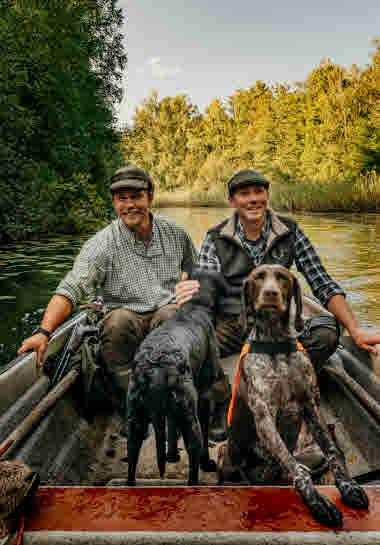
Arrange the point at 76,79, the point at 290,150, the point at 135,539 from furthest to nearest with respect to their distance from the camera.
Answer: the point at 290,150, the point at 76,79, the point at 135,539

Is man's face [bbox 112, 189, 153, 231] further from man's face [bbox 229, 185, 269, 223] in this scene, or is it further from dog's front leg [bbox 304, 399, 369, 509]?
dog's front leg [bbox 304, 399, 369, 509]

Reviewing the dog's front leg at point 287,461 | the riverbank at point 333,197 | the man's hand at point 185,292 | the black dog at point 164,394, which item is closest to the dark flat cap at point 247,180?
the man's hand at point 185,292

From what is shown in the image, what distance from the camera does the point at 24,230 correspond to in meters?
13.0

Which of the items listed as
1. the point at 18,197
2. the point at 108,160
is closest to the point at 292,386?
the point at 18,197

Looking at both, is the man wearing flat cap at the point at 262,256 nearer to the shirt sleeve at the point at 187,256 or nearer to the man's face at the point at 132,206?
the shirt sleeve at the point at 187,256

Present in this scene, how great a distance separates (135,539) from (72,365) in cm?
181

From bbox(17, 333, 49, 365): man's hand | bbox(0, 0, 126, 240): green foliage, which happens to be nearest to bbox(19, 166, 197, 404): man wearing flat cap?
bbox(17, 333, 49, 365): man's hand

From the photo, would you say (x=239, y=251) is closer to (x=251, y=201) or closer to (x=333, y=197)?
(x=251, y=201)

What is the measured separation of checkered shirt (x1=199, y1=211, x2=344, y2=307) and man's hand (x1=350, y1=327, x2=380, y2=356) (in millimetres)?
241

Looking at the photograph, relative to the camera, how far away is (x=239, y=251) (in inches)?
104

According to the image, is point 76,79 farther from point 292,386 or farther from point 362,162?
point 362,162

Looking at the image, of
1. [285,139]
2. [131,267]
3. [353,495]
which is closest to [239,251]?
[131,267]

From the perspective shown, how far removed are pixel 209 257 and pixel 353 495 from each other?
68.8 inches

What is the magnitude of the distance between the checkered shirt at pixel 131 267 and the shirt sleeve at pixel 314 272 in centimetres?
96
